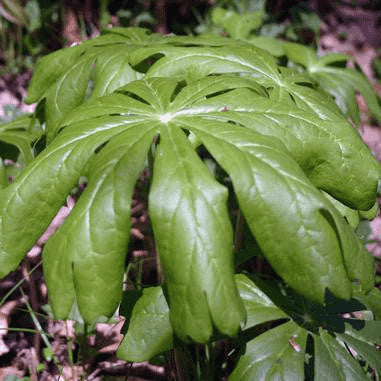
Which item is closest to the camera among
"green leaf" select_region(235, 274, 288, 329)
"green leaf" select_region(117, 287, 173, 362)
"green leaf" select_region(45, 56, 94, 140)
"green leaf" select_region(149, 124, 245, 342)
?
"green leaf" select_region(149, 124, 245, 342)

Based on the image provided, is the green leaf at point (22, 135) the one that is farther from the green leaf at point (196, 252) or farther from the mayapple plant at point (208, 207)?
the green leaf at point (196, 252)

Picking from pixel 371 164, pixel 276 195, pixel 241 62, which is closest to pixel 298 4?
pixel 241 62

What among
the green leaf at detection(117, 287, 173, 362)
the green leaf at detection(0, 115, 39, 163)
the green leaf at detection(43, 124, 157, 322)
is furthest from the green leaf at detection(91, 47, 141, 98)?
the green leaf at detection(117, 287, 173, 362)

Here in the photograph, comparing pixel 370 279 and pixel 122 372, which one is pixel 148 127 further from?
pixel 122 372

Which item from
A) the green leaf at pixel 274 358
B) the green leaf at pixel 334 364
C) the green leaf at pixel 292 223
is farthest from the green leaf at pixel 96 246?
the green leaf at pixel 334 364

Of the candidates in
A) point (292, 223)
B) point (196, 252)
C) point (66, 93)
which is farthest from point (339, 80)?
point (196, 252)

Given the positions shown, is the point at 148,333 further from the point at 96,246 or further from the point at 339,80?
the point at 339,80

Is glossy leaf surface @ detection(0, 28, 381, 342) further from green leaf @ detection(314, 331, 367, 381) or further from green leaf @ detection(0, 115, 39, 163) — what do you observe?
green leaf @ detection(0, 115, 39, 163)

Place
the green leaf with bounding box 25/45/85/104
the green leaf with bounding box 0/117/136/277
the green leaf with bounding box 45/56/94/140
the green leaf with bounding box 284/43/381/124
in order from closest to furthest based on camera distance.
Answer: the green leaf with bounding box 0/117/136/277
the green leaf with bounding box 45/56/94/140
the green leaf with bounding box 25/45/85/104
the green leaf with bounding box 284/43/381/124
